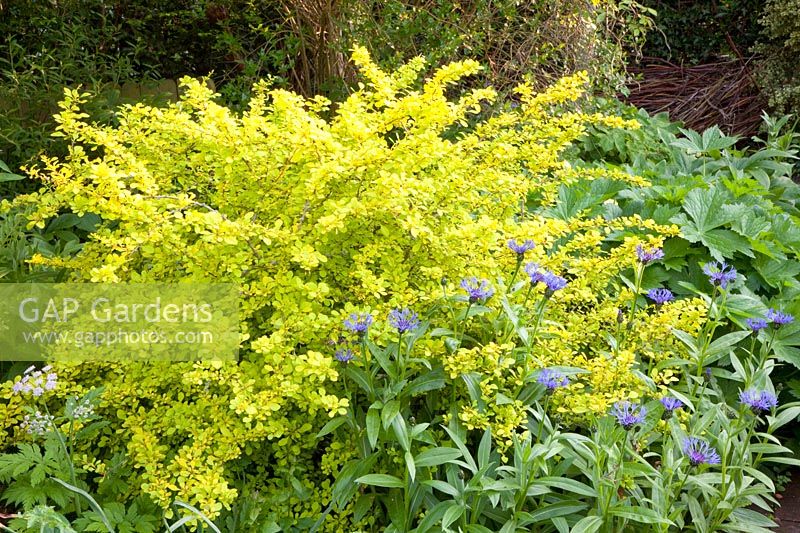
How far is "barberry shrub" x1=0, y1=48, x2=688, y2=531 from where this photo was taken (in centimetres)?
217

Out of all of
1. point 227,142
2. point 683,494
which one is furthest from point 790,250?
point 227,142

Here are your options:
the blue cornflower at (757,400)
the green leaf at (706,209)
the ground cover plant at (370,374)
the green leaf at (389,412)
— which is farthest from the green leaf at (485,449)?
the green leaf at (706,209)

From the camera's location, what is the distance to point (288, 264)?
241 cm

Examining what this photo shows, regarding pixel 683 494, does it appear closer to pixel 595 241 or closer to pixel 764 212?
pixel 595 241

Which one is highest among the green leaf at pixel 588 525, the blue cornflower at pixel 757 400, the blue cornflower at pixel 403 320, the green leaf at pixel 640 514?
the blue cornflower at pixel 403 320

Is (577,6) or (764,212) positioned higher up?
(577,6)

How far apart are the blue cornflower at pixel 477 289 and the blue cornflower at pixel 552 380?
0.26m

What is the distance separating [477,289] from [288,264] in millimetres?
603

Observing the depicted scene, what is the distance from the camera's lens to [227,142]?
8.01 feet

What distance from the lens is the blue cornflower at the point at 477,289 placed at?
83.4 inches

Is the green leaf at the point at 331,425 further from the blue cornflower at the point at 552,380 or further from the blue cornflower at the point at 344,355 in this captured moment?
the blue cornflower at the point at 552,380

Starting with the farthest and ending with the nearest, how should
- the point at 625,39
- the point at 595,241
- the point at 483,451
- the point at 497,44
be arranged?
the point at 625,39, the point at 497,44, the point at 595,241, the point at 483,451

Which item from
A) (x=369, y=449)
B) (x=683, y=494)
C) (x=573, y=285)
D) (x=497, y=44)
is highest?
(x=497, y=44)

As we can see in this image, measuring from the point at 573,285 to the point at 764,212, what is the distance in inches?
58.4
